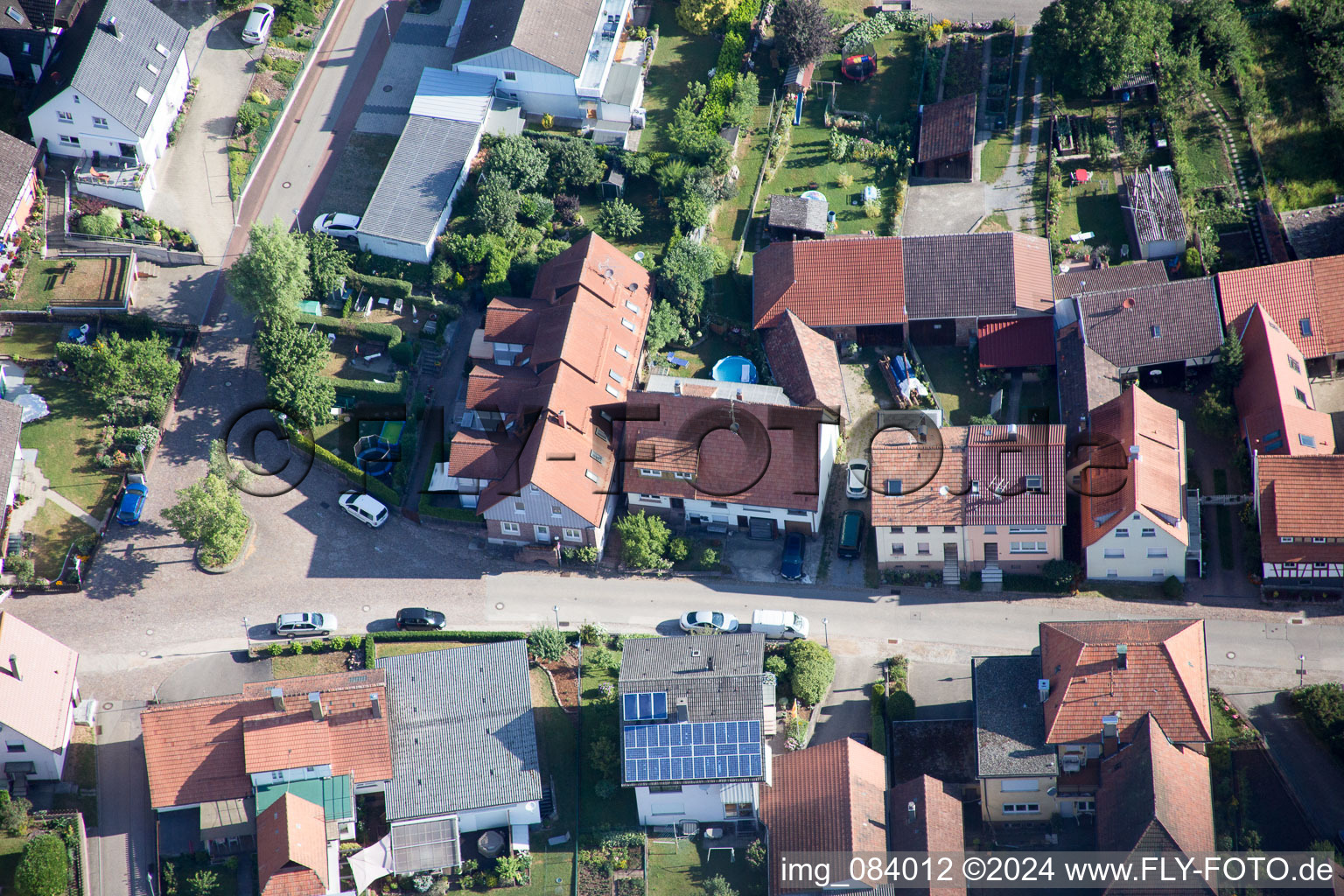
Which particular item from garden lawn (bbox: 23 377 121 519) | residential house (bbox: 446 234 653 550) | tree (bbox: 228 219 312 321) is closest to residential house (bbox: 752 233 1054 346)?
residential house (bbox: 446 234 653 550)

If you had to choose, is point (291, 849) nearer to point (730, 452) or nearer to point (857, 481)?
point (730, 452)

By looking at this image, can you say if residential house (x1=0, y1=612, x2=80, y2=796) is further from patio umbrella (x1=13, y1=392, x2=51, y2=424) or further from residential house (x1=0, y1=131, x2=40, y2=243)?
residential house (x1=0, y1=131, x2=40, y2=243)

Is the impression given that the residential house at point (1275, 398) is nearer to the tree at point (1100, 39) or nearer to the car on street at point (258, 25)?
the tree at point (1100, 39)

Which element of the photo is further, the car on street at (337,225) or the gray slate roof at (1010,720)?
the car on street at (337,225)

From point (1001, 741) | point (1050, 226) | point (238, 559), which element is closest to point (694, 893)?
Result: point (1001, 741)

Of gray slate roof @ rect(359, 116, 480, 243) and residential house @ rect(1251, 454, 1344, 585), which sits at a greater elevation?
gray slate roof @ rect(359, 116, 480, 243)

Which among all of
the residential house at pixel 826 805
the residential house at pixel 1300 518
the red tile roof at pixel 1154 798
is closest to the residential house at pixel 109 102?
the residential house at pixel 826 805
